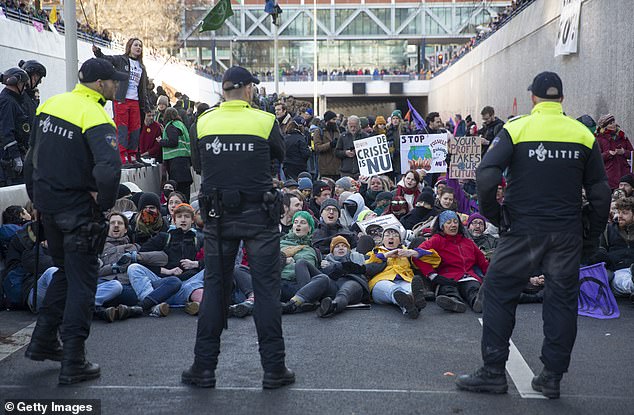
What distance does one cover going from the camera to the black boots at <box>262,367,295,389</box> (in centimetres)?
581

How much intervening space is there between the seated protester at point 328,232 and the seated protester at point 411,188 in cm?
206

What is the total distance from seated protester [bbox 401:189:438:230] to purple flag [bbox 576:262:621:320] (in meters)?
2.84

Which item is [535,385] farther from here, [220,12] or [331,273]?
[220,12]

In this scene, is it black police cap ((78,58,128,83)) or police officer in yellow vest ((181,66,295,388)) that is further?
black police cap ((78,58,128,83))

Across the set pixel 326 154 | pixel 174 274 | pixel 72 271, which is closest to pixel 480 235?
pixel 174 274

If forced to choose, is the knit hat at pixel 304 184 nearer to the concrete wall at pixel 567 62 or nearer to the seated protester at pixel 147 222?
the seated protester at pixel 147 222

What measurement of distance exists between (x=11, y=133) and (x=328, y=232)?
410 centimetres

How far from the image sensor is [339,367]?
6426 millimetres

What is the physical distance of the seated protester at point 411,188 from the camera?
40.5 ft

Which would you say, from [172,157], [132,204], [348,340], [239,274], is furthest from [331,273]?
[172,157]

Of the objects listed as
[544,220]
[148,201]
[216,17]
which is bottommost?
[148,201]

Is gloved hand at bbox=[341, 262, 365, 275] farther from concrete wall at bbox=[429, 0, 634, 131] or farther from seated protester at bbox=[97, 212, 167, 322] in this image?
concrete wall at bbox=[429, 0, 634, 131]

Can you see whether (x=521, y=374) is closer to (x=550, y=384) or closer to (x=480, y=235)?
(x=550, y=384)

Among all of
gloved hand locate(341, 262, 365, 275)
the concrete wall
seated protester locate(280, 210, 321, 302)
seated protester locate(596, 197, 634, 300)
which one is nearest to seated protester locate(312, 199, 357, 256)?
seated protester locate(280, 210, 321, 302)
